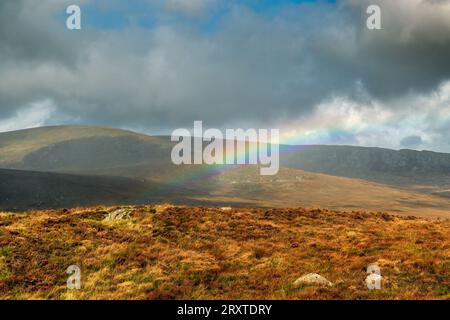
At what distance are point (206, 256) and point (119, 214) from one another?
9604 millimetres

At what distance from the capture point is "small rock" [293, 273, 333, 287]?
562 inches

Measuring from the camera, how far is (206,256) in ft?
60.3

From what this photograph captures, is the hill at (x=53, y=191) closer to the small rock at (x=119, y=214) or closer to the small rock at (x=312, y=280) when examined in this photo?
the small rock at (x=119, y=214)

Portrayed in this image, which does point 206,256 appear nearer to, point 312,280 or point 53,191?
point 312,280

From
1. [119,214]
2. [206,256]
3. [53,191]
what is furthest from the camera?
[53,191]

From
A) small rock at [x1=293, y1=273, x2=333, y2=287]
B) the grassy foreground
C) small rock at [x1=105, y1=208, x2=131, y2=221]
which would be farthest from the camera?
small rock at [x1=105, y1=208, x2=131, y2=221]

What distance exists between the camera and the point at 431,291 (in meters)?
13.2

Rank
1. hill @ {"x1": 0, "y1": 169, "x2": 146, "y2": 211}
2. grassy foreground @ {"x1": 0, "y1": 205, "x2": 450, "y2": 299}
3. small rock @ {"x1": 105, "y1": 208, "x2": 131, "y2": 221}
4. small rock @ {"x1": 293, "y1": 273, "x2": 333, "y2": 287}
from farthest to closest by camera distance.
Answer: hill @ {"x1": 0, "y1": 169, "x2": 146, "y2": 211} → small rock @ {"x1": 105, "y1": 208, "x2": 131, "y2": 221} → small rock @ {"x1": 293, "y1": 273, "x2": 333, "y2": 287} → grassy foreground @ {"x1": 0, "y1": 205, "x2": 450, "y2": 299}

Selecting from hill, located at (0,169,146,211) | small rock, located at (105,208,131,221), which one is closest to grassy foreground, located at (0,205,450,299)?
small rock, located at (105,208,131,221)

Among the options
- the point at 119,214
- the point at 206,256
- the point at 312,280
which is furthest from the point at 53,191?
the point at 312,280

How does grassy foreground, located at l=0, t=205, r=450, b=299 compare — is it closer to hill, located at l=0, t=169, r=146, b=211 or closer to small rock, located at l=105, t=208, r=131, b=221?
small rock, located at l=105, t=208, r=131, b=221

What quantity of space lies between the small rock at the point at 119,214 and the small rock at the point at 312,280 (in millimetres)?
14140

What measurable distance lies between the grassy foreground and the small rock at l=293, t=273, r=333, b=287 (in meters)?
0.35
